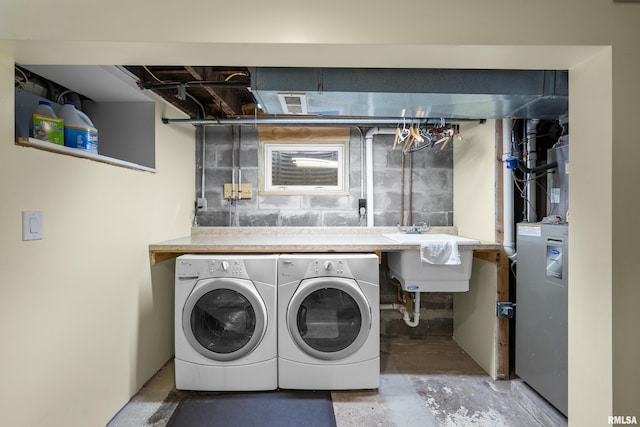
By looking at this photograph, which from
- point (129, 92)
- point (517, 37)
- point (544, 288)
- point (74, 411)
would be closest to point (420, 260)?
point (544, 288)

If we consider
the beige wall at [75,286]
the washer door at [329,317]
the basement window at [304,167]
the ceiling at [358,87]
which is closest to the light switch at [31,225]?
the beige wall at [75,286]

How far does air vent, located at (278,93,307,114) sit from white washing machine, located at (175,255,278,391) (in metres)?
0.95

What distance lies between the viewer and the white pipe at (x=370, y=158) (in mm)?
2693

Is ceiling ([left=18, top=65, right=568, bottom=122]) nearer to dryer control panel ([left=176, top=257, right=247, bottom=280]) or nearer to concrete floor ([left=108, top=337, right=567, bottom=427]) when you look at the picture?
dryer control panel ([left=176, top=257, right=247, bottom=280])

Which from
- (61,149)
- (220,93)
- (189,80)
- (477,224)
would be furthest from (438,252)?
(61,149)

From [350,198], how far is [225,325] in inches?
59.3

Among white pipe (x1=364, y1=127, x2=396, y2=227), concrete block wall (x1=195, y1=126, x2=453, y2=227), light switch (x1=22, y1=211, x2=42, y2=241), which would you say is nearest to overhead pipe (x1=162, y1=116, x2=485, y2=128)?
white pipe (x1=364, y1=127, x2=396, y2=227)

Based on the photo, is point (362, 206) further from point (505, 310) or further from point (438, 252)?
point (505, 310)

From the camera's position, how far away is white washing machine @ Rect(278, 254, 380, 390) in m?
1.89

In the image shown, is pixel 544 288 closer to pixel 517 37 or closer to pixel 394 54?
pixel 517 37

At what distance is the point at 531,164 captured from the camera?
196cm

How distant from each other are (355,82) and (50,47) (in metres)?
1.25

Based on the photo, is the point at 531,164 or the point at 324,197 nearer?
the point at 531,164

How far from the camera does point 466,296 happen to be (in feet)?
8.18
